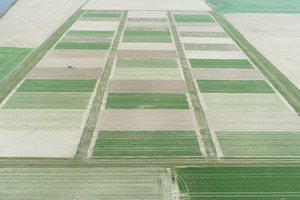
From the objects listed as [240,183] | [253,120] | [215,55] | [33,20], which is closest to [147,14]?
[215,55]

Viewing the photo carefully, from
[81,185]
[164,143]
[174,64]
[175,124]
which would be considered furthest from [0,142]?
[174,64]

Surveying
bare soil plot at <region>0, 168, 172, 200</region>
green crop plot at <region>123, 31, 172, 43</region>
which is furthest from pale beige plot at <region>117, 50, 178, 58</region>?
bare soil plot at <region>0, 168, 172, 200</region>

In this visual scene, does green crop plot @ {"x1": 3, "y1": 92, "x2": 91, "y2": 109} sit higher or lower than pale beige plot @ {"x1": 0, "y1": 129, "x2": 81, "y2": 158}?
higher

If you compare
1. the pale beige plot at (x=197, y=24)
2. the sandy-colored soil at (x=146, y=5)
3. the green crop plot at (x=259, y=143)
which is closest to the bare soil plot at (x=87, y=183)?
the green crop plot at (x=259, y=143)

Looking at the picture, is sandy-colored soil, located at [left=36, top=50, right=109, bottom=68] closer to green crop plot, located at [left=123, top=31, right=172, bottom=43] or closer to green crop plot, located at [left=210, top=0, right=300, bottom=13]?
green crop plot, located at [left=123, top=31, right=172, bottom=43]

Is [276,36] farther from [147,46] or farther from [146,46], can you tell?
[146,46]

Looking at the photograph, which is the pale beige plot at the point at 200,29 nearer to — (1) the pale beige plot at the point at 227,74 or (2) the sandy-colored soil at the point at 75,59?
(1) the pale beige plot at the point at 227,74
